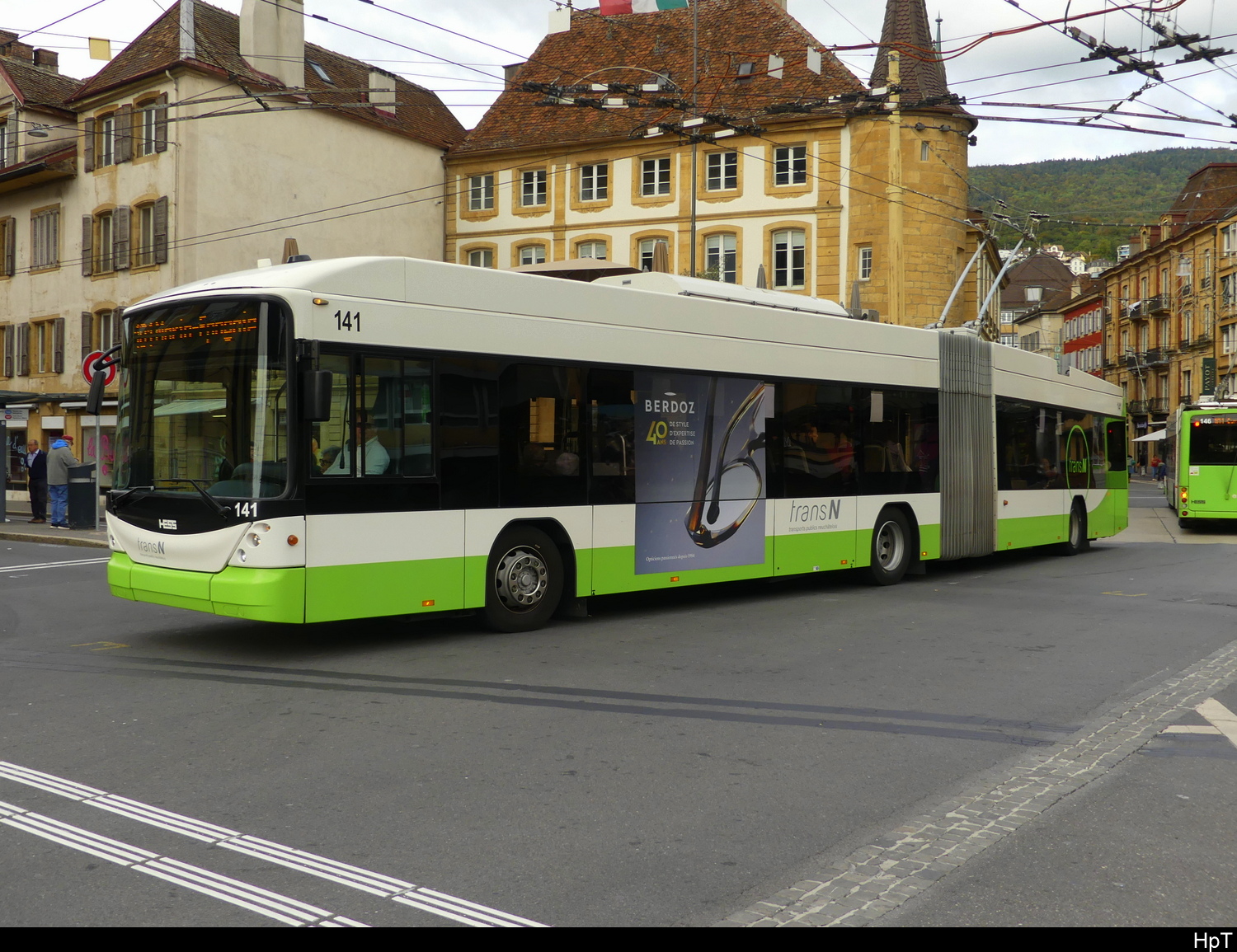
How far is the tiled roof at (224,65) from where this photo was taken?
1391 inches

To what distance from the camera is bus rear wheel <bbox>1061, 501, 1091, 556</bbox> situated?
63.7ft

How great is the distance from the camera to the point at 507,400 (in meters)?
10.1

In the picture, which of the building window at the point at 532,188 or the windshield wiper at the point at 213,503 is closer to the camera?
the windshield wiper at the point at 213,503

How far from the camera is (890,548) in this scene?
1476 centimetres

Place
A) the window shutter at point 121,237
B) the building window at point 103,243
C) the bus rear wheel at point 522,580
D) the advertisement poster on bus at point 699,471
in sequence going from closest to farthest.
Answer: the bus rear wheel at point 522,580 → the advertisement poster on bus at point 699,471 → the window shutter at point 121,237 → the building window at point 103,243

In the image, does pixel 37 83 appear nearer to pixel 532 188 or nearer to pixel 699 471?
pixel 532 188

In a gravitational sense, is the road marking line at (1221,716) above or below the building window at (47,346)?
below

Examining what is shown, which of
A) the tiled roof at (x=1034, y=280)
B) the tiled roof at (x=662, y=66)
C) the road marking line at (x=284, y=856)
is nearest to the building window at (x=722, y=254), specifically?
the tiled roof at (x=662, y=66)

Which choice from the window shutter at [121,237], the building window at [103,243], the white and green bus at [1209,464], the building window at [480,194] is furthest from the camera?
the building window at [480,194]

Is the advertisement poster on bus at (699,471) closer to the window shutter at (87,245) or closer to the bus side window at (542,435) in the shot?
the bus side window at (542,435)

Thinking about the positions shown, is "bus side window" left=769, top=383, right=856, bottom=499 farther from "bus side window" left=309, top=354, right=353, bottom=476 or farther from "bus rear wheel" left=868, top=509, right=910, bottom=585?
"bus side window" left=309, top=354, right=353, bottom=476

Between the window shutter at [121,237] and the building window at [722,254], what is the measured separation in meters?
18.5

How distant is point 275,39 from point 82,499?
19.0 meters
